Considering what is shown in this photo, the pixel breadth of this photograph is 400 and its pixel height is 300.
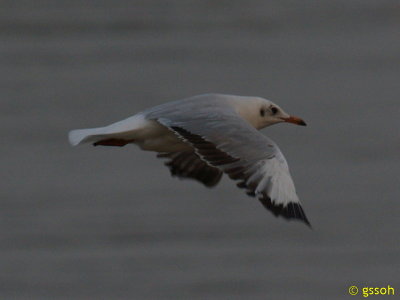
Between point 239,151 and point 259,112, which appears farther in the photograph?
point 259,112

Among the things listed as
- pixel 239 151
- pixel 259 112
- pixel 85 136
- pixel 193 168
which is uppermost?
pixel 259 112

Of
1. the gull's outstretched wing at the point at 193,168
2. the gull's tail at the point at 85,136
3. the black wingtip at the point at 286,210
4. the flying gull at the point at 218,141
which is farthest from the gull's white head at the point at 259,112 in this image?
the black wingtip at the point at 286,210

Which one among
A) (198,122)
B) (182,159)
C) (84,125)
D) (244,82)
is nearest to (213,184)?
(182,159)

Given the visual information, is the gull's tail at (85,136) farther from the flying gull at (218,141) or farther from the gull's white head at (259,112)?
the gull's white head at (259,112)

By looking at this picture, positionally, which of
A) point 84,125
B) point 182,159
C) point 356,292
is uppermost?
point 84,125

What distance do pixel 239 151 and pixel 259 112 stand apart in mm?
1114

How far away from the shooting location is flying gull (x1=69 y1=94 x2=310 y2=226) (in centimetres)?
652

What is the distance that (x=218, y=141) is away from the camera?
6801 mm

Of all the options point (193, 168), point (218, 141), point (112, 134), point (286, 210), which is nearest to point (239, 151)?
point (218, 141)

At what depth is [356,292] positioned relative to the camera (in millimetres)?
9961

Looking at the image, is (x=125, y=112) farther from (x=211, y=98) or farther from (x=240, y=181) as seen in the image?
(x=240, y=181)

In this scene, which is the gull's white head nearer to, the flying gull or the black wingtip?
the flying gull

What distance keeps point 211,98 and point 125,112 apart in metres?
7.32

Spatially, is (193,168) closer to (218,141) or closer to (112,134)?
(112,134)
